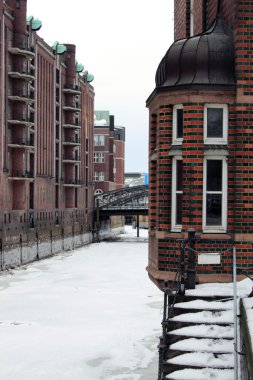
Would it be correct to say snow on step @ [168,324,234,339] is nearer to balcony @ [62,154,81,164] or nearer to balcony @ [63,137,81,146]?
balcony @ [62,154,81,164]

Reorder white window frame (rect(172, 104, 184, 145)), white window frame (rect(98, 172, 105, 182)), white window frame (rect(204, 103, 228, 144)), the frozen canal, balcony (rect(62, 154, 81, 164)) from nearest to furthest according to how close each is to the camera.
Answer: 1. white window frame (rect(204, 103, 228, 144))
2. white window frame (rect(172, 104, 184, 145))
3. the frozen canal
4. balcony (rect(62, 154, 81, 164))
5. white window frame (rect(98, 172, 105, 182))

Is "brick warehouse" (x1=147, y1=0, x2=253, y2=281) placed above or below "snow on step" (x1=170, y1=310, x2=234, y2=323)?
above

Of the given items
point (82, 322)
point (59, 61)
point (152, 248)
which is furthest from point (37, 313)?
point (59, 61)

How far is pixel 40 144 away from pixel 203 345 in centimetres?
5366

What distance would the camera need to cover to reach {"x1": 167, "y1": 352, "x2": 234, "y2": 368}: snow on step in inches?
376

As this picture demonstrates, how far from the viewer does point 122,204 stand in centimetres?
8812

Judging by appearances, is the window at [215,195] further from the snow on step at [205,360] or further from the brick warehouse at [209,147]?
the snow on step at [205,360]

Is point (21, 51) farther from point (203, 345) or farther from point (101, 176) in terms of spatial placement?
point (101, 176)

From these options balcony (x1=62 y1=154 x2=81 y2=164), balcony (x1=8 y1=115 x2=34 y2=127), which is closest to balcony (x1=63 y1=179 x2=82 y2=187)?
balcony (x1=62 y1=154 x2=81 y2=164)

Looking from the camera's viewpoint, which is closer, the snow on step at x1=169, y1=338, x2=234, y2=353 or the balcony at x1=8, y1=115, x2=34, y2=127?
the snow on step at x1=169, y1=338, x2=234, y2=353

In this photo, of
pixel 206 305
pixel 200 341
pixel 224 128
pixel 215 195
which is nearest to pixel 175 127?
pixel 224 128

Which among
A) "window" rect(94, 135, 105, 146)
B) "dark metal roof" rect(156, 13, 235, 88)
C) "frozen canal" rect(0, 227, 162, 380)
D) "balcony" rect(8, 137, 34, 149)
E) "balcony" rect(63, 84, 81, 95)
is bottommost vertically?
"frozen canal" rect(0, 227, 162, 380)

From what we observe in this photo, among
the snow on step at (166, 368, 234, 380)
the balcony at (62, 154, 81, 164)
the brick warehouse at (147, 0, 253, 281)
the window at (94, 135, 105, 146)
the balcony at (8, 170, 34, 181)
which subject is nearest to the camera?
the snow on step at (166, 368, 234, 380)

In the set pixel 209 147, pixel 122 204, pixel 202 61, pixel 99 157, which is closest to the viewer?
pixel 209 147
